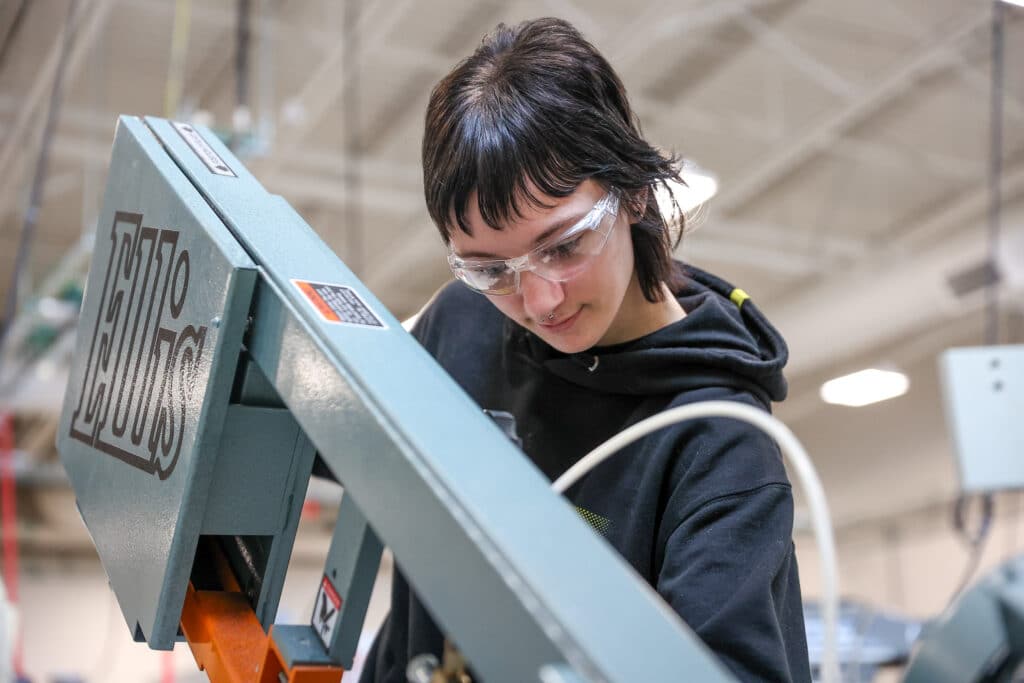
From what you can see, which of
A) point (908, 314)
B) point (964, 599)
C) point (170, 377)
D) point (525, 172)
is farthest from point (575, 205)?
point (908, 314)

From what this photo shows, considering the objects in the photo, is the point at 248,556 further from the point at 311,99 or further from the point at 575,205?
the point at 311,99

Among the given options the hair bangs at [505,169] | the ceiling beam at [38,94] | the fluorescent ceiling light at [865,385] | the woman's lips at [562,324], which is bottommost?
the fluorescent ceiling light at [865,385]

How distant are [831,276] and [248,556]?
6.07 metres

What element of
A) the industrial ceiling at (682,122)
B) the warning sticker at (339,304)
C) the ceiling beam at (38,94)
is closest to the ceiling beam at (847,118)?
the industrial ceiling at (682,122)

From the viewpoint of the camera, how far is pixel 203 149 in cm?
82

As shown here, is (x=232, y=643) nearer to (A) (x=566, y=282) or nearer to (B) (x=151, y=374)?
(B) (x=151, y=374)

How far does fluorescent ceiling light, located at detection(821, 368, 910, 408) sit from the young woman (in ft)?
16.5

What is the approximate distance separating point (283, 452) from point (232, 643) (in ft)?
0.44

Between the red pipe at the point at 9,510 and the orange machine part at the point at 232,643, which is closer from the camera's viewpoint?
the orange machine part at the point at 232,643

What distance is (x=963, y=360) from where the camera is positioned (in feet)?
4.39

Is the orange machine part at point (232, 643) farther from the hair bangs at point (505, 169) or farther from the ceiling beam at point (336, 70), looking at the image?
the ceiling beam at point (336, 70)

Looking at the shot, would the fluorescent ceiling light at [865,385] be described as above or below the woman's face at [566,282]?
below

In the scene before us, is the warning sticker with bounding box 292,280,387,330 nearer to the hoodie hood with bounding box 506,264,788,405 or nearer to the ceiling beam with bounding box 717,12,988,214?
the hoodie hood with bounding box 506,264,788,405

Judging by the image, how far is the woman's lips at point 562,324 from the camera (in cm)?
91
